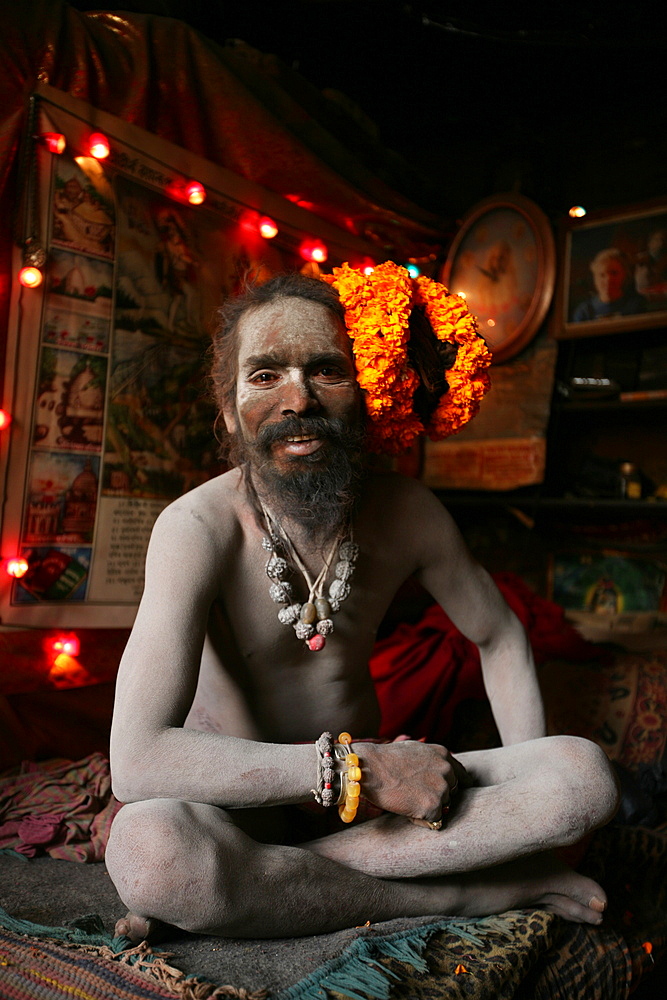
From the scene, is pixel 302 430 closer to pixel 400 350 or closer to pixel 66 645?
pixel 400 350

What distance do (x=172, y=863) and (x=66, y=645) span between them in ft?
4.79

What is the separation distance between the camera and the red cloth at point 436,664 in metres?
3.09

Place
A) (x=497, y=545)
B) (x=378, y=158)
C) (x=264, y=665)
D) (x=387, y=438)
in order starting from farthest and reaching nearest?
1. (x=497, y=545)
2. (x=378, y=158)
3. (x=387, y=438)
4. (x=264, y=665)

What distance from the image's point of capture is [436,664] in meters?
3.19

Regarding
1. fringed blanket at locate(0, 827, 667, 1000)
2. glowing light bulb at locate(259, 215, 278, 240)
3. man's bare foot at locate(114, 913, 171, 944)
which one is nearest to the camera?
fringed blanket at locate(0, 827, 667, 1000)

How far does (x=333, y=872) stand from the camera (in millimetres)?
1604

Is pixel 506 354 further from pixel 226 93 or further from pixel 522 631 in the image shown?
pixel 522 631

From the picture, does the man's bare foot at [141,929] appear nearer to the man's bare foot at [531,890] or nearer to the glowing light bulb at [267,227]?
the man's bare foot at [531,890]

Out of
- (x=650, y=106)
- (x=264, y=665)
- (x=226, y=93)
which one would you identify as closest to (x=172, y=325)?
(x=226, y=93)

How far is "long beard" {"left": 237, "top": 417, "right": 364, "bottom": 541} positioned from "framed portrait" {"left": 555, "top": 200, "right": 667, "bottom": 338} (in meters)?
2.75

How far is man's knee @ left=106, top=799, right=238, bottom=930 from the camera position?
141cm

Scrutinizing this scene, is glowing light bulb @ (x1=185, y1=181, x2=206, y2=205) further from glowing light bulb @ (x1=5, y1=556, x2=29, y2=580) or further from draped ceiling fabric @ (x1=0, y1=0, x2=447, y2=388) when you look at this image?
glowing light bulb @ (x1=5, y1=556, x2=29, y2=580)

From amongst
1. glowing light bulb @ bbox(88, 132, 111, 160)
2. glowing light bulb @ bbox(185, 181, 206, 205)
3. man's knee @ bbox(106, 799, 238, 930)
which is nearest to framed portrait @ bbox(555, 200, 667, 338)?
glowing light bulb @ bbox(185, 181, 206, 205)

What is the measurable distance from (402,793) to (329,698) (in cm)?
42
